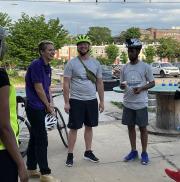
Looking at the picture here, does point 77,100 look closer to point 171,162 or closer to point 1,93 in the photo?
point 171,162

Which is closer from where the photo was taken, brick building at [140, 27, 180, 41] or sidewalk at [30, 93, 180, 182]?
sidewalk at [30, 93, 180, 182]

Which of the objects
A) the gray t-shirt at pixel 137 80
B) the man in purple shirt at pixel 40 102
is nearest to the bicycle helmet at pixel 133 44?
the gray t-shirt at pixel 137 80

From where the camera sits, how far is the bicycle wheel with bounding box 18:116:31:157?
6.08m

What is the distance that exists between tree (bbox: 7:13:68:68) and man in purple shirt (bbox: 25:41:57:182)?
1142 inches

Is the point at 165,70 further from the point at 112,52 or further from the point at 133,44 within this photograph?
the point at 133,44

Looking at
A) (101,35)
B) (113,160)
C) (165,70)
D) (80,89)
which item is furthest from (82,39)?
(101,35)

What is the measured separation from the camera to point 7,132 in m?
2.61

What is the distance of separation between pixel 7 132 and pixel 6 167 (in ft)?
0.76

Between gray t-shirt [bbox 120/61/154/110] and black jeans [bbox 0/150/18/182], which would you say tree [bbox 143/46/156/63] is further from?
black jeans [bbox 0/150/18/182]

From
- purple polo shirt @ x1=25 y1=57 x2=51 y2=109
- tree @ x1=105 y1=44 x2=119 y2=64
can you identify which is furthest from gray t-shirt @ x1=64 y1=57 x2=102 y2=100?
tree @ x1=105 y1=44 x2=119 y2=64

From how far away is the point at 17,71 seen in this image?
36.5m

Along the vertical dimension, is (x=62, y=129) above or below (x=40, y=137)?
below

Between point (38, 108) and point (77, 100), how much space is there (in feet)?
2.97

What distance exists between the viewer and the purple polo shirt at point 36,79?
16.2 ft
